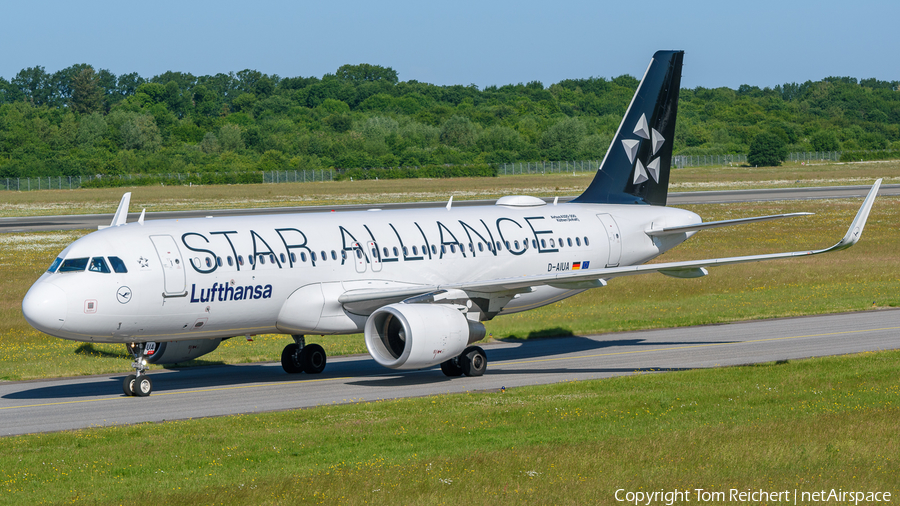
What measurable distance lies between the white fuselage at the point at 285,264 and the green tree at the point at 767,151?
147 meters

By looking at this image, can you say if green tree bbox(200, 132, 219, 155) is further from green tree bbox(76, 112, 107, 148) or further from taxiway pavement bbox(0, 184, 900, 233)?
taxiway pavement bbox(0, 184, 900, 233)

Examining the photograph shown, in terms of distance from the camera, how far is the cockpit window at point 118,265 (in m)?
23.8

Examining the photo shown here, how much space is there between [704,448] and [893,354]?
1318 cm

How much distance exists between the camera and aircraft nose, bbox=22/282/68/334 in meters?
22.8

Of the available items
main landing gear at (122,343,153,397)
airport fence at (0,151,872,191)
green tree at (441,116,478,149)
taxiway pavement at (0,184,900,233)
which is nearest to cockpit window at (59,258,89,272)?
main landing gear at (122,343,153,397)

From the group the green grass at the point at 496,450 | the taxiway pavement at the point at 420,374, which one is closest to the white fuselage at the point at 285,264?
the taxiway pavement at the point at 420,374

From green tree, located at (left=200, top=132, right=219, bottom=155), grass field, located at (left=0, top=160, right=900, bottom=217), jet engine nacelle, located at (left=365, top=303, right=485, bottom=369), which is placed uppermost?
green tree, located at (left=200, top=132, right=219, bottom=155)

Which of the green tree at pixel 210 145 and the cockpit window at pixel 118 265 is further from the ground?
the green tree at pixel 210 145

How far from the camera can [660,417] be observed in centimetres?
1994

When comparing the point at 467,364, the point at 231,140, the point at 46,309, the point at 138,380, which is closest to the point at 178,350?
the point at 138,380

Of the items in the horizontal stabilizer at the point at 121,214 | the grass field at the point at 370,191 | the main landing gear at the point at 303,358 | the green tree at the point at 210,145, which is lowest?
the main landing gear at the point at 303,358

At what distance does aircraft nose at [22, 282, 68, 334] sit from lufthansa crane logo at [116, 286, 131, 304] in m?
1.19

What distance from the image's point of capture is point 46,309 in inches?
898

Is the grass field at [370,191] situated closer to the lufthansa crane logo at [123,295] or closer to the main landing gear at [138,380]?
the main landing gear at [138,380]
